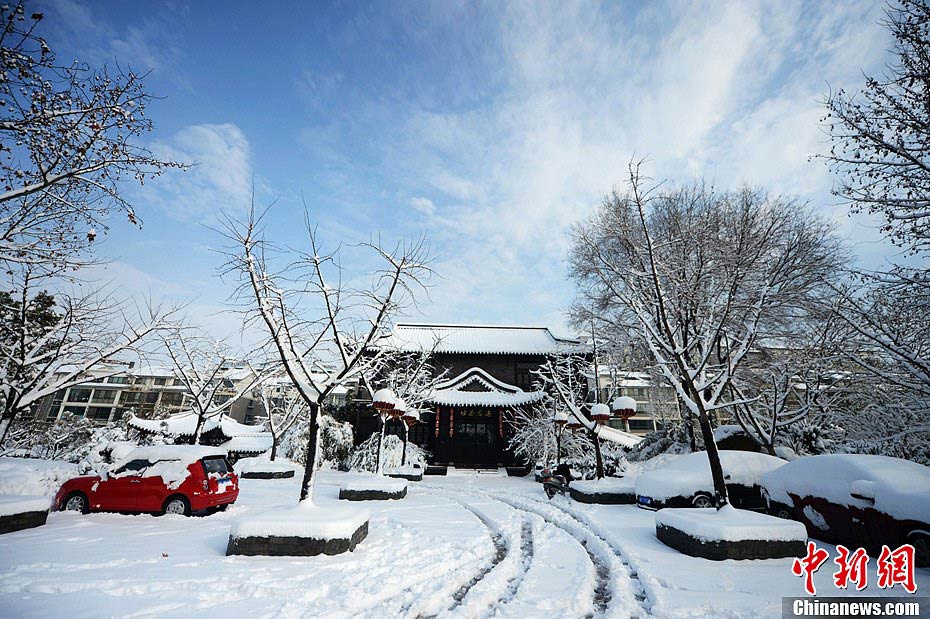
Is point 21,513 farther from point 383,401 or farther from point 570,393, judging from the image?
point 570,393

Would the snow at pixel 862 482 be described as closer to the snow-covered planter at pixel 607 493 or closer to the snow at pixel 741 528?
the snow at pixel 741 528

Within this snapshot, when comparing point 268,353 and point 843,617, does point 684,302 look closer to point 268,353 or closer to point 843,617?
point 843,617

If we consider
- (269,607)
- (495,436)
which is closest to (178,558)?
(269,607)

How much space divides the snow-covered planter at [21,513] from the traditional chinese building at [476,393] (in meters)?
15.4

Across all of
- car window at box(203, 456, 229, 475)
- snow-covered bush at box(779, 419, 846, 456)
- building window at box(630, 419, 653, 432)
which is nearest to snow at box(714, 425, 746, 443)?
snow-covered bush at box(779, 419, 846, 456)

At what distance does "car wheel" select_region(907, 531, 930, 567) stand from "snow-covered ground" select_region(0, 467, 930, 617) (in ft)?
2.10

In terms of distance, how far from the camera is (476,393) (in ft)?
86.6

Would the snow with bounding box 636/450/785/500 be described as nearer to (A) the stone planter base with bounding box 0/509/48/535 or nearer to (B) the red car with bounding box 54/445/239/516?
(B) the red car with bounding box 54/445/239/516

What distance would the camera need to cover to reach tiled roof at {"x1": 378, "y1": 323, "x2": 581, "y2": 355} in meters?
29.6

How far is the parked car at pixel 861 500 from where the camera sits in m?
5.58

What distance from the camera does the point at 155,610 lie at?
3918mm

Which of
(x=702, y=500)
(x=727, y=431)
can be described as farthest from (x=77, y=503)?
(x=727, y=431)

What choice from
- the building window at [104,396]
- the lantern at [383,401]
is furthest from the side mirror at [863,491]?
the building window at [104,396]

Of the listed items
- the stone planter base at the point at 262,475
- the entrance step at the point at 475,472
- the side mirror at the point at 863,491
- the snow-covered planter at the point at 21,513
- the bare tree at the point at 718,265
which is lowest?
the entrance step at the point at 475,472
